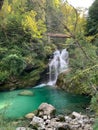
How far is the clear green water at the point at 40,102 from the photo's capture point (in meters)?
11.4

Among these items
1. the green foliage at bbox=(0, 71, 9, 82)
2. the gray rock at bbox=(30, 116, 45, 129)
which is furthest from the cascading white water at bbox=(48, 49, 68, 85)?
the gray rock at bbox=(30, 116, 45, 129)

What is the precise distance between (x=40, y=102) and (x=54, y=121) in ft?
13.1

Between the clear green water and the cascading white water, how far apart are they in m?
3.69

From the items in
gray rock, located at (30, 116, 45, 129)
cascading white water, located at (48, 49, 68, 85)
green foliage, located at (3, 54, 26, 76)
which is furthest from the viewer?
cascading white water, located at (48, 49, 68, 85)

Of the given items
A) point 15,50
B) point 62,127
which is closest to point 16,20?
point 15,50

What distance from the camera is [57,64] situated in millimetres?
21422

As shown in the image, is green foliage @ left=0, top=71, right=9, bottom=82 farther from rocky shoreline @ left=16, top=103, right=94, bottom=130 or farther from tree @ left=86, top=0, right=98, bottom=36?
rocky shoreline @ left=16, top=103, right=94, bottom=130

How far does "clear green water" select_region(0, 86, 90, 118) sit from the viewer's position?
11445 mm

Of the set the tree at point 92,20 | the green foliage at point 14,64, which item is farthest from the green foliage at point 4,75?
the tree at point 92,20

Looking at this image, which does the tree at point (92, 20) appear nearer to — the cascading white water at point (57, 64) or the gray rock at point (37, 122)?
the cascading white water at point (57, 64)

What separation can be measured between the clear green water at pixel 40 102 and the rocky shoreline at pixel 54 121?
835mm

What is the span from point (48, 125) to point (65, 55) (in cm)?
1313

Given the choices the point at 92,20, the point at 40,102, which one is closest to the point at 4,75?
the point at 40,102

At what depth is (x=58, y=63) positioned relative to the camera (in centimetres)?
2156
